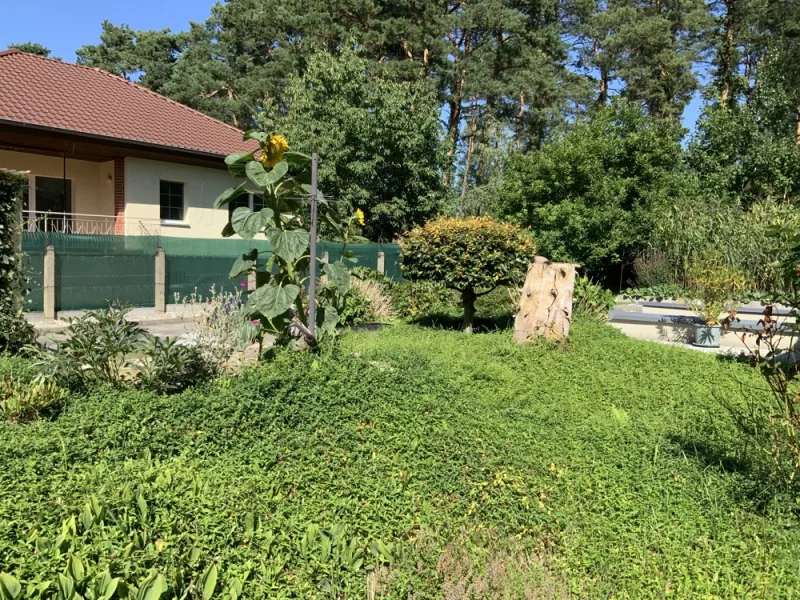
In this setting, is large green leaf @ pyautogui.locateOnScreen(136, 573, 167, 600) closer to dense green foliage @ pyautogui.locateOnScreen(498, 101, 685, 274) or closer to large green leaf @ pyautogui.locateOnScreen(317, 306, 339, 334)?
large green leaf @ pyautogui.locateOnScreen(317, 306, 339, 334)

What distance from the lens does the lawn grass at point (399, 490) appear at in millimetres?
2461

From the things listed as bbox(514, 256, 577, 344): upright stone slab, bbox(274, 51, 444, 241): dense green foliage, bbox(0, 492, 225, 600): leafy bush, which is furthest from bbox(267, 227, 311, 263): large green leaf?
bbox(274, 51, 444, 241): dense green foliage

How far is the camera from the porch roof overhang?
12891 millimetres

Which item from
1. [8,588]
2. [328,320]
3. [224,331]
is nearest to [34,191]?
[224,331]

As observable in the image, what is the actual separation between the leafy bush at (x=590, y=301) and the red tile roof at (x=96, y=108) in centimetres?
1022

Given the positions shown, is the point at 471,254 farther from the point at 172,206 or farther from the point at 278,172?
the point at 172,206

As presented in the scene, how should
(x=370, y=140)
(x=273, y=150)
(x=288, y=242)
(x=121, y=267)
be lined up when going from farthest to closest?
(x=370, y=140), (x=121, y=267), (x=273, y=150), (x=288, y=242)

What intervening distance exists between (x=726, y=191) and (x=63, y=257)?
19.3 meters

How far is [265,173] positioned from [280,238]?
0.50 m

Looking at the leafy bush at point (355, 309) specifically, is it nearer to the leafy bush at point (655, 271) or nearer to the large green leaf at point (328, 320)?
the large green leaf at point (328, 320)

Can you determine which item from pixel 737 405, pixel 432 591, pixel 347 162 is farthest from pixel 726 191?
pixel 432 591

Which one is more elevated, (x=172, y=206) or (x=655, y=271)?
(x=172, y=206)

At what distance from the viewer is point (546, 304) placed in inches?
298

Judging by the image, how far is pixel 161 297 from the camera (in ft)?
40.9
